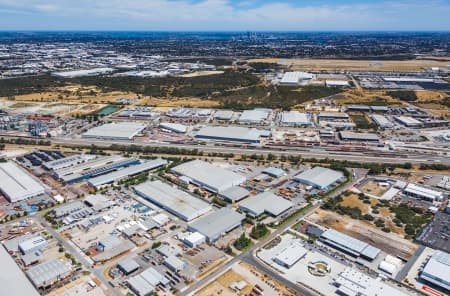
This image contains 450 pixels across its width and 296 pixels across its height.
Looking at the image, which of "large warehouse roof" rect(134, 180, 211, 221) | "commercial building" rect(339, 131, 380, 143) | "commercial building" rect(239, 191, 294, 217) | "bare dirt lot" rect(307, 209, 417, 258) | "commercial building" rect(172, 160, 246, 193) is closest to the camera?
"bare dirt lot" rect(307, 209, 417, 258)

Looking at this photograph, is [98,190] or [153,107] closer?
[98,190]

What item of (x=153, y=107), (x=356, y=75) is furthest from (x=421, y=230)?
(x=356, y=75)

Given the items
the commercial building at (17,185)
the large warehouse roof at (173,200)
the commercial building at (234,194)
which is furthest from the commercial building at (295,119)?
the commercial building at (17,185)

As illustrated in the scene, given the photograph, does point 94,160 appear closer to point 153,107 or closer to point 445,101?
point 153,107

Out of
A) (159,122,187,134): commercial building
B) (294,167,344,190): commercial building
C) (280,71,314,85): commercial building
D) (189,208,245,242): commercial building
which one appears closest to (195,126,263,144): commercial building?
(159,122,187,134): commercial building

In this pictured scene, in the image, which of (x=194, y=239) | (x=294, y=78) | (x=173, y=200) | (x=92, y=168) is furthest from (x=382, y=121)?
(x=92, y=168)

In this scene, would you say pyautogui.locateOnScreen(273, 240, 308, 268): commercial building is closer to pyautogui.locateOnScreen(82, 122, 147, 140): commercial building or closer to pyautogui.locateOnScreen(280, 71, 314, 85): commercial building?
pyautogui.locateOnScreen(82, 122, 147, 140): commercial building

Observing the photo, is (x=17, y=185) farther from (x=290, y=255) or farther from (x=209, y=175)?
(x=290, y=255)
